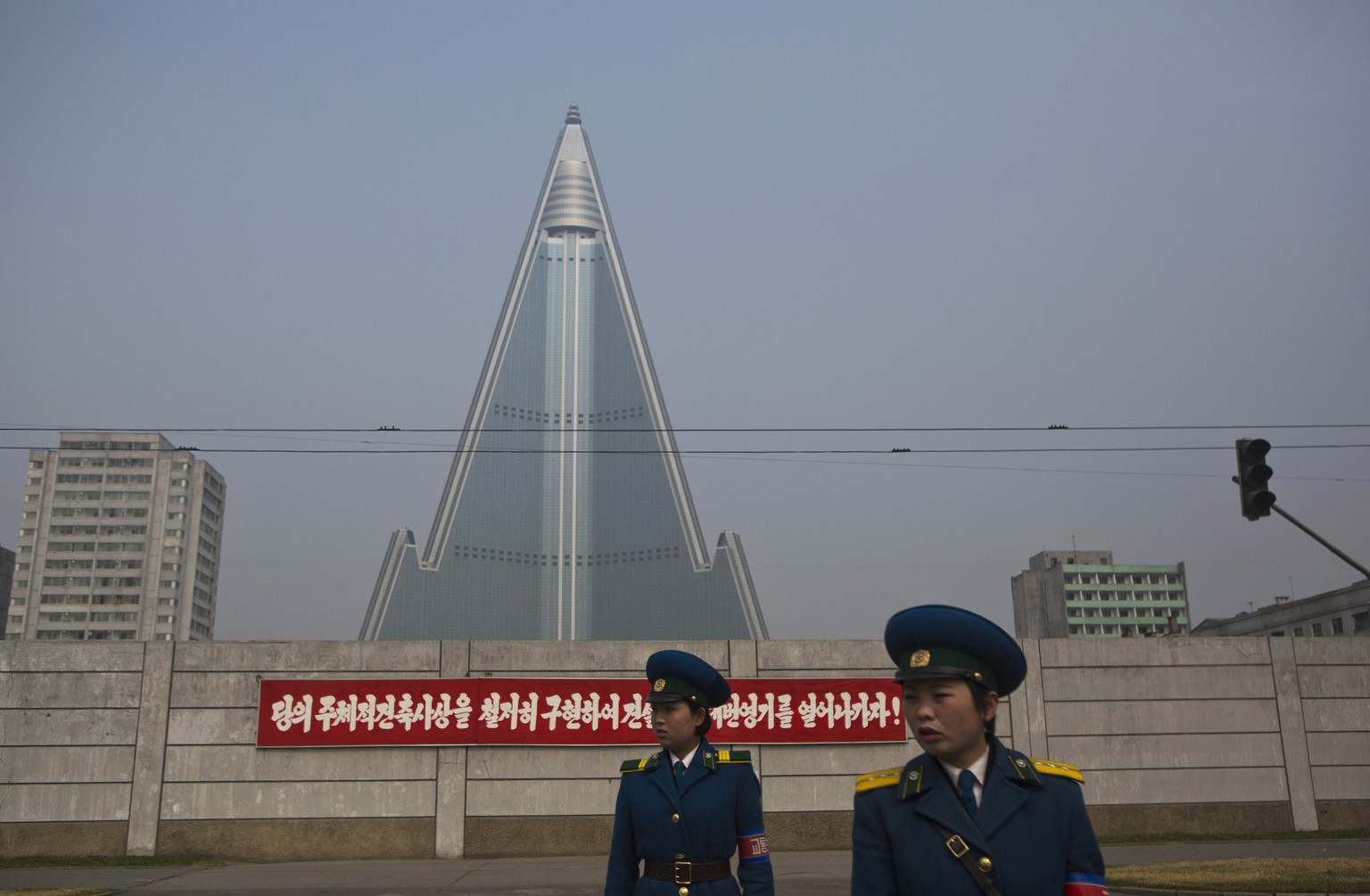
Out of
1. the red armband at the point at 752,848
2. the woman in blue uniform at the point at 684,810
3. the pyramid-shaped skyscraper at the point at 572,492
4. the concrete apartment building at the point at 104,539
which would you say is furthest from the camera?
the concrete apartment building at the point at 104,539

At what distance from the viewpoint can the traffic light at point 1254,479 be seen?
13641 millimetres

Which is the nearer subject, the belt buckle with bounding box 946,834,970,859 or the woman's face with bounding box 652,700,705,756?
the belt buckle with bounding box 946,834,970,859

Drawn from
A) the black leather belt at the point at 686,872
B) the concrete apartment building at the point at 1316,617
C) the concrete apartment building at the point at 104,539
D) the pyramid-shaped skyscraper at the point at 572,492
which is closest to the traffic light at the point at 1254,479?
the black leather belt at the point at 686,872

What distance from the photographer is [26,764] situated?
1841cm

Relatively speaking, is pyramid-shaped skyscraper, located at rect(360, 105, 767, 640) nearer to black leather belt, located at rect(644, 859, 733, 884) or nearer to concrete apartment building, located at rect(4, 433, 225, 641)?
concrete apartment building, located at rect(4, 433, 225, 641)

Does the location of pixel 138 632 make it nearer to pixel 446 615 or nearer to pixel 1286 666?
pixel 446 615


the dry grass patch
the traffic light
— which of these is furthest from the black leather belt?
the traffic light

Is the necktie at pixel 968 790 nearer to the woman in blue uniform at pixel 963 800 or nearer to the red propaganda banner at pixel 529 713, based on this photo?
the woman in blue uniform at pixel 963 800

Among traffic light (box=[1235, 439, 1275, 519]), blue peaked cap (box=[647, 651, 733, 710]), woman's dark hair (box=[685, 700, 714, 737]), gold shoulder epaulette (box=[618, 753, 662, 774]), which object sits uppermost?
traffic light (box=[1235, 439, 1275, 519])

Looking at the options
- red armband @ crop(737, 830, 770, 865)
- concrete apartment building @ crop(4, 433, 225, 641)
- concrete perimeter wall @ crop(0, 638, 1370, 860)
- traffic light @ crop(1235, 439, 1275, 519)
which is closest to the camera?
red armband @ crop(737, 830, 770, 865)

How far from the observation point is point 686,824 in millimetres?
5250

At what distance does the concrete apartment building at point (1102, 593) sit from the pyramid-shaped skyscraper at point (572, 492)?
43.1 m

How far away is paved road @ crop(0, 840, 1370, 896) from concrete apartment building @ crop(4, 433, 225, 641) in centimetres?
12354

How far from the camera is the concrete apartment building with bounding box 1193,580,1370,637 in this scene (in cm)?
6188
